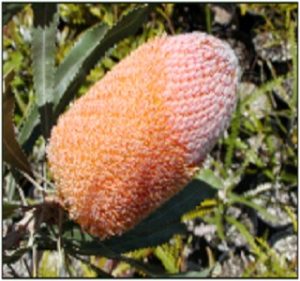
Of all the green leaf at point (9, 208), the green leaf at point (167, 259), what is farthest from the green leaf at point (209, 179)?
the green leaf at point (167, 259)

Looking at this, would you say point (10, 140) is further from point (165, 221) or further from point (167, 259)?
point (167, 259)

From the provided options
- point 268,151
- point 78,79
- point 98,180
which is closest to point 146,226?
point 78,79

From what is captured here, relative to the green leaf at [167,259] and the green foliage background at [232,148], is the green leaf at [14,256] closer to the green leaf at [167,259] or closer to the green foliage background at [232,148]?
the green foliage background at [232,148]

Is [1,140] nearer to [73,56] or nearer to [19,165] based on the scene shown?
[19,165]

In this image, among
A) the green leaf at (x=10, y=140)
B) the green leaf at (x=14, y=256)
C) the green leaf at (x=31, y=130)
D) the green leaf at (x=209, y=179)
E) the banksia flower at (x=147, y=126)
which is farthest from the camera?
the green leaf at (x=209, y=179)

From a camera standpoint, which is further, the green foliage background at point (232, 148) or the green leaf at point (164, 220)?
the green foliage background at point (232, 148)

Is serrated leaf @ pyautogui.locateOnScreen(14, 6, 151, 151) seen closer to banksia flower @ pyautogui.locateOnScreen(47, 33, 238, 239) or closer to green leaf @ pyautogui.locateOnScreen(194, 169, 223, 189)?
banksia flower @ pyautogui.locateOnScreen(47, 33, 238, 239)
